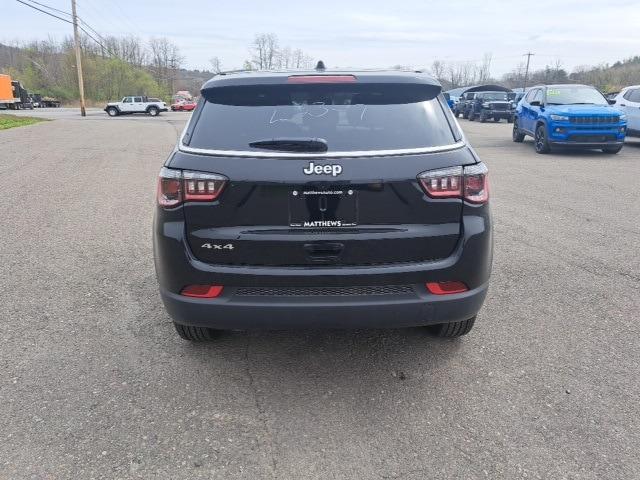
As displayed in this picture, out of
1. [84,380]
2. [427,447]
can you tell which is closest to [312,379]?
[427,447]

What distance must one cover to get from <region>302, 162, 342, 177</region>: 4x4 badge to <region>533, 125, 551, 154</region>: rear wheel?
1295 cm

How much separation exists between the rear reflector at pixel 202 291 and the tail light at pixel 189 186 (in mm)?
466

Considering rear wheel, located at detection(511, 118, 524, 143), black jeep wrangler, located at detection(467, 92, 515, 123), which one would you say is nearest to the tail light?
rear wheel, located at detection(511, 118, 524, 143)

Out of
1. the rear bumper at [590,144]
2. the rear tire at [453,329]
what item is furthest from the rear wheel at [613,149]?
the rear tire at [453,329]

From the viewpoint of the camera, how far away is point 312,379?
127 inches

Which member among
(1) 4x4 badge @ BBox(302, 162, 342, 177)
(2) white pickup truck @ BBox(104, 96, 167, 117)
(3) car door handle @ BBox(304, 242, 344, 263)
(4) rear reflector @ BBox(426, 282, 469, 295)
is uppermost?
(1) 4x4 badge @ BBox(302, 162, 342, 177)

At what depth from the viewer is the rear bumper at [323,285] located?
2.83 metres

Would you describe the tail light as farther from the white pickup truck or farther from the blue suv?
the white pickup truck

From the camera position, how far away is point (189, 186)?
9.29 ft

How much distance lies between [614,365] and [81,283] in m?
4.28

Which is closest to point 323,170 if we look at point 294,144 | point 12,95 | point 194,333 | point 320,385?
point 294,144

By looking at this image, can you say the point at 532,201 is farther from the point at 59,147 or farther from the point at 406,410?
the point at 59,147

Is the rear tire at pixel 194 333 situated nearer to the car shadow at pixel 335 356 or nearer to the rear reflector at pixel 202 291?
the car shadow at pixel 335 356

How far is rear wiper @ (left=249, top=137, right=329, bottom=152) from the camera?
285cm
